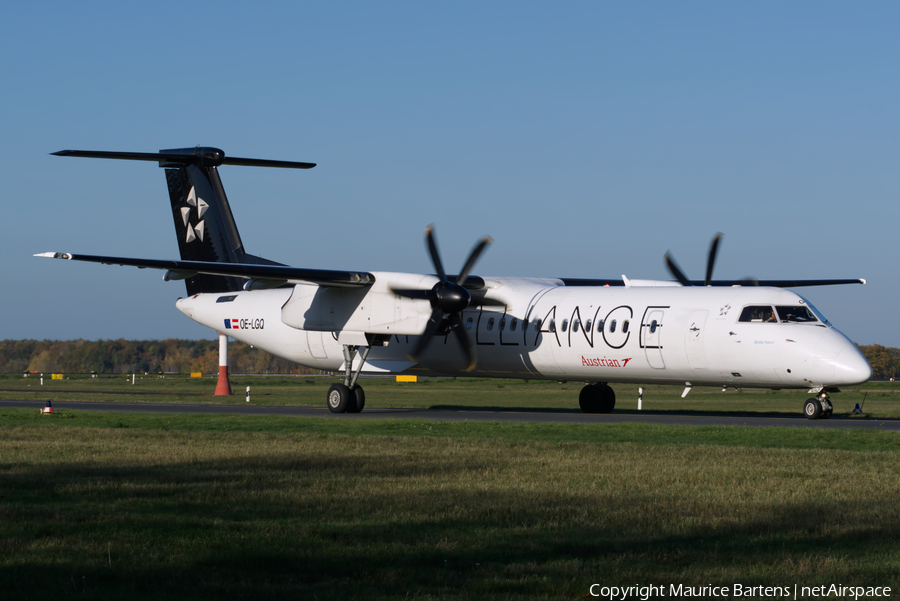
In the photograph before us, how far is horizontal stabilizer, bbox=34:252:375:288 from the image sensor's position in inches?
1023

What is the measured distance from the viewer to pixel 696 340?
2461cm

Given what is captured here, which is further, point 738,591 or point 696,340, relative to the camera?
point 696,340

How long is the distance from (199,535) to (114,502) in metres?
2.44

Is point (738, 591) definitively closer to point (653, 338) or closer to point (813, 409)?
point (653, 338)

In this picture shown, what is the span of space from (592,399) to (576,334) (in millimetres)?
3331

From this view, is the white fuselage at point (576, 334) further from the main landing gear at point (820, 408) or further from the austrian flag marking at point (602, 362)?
the main landing gear at point (820, 408)

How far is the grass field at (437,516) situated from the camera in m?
7.19

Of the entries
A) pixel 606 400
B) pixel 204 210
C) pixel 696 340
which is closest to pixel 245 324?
pixel 204 210

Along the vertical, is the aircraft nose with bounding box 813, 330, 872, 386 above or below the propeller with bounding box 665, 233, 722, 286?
below

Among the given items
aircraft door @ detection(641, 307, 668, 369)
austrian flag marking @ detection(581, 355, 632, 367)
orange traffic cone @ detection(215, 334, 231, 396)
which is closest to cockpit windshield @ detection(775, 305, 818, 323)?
aircraft door @ detection(641, 307, 668, 369)

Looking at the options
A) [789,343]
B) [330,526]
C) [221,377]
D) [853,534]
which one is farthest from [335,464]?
[221,377]

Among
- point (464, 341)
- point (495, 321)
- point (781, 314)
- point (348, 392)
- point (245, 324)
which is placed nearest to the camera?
point (781, 314)

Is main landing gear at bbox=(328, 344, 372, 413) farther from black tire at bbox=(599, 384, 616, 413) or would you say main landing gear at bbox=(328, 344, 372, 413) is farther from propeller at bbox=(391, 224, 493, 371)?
black tire at bbox=(599, 384, 616, 413)

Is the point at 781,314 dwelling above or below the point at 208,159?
below
